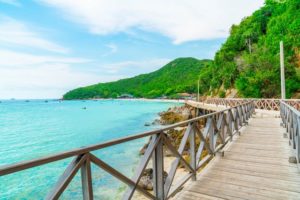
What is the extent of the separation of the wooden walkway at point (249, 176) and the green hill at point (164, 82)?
94.9 m

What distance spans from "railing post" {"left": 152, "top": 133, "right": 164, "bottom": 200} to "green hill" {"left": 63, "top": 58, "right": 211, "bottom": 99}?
323 ft

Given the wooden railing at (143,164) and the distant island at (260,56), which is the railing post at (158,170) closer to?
the wooden railing at (143,164)

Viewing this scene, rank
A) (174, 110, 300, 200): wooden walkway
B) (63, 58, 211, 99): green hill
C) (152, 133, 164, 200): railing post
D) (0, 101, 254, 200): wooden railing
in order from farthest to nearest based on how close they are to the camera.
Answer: (63, 58, 211, 99): green hill < (174, 110, 300, 200): wooden walkway < (152, 133, 164, 200): railing post < (0, 101, 254, 200): wooden railing

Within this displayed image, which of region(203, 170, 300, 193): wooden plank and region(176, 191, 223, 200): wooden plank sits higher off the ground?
region(176, 191, 223, 200): wooden plank

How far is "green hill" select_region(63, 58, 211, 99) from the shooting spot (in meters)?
121

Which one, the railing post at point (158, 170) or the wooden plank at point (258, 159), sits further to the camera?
the wooden plank at point (258, 159)

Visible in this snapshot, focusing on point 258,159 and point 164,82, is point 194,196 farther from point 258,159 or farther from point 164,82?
point 164,82

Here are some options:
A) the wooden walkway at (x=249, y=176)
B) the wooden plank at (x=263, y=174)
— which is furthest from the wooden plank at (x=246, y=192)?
the wooden plank at (x=263, y=174)

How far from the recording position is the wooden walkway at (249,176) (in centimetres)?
392

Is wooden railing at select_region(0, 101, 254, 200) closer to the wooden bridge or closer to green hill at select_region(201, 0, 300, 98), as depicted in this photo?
the wooden bridge

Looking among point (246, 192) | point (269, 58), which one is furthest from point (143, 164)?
point (269, 58)

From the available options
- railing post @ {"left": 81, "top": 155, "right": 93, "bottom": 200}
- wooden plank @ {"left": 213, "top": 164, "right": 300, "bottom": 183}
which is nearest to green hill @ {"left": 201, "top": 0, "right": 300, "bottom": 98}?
wooden plank @ {"left": 213, "top": 164, "right": 300, "bottom": 183}

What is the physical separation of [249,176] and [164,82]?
449 feet

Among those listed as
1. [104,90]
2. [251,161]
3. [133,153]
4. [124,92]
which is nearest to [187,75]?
[124,92]
